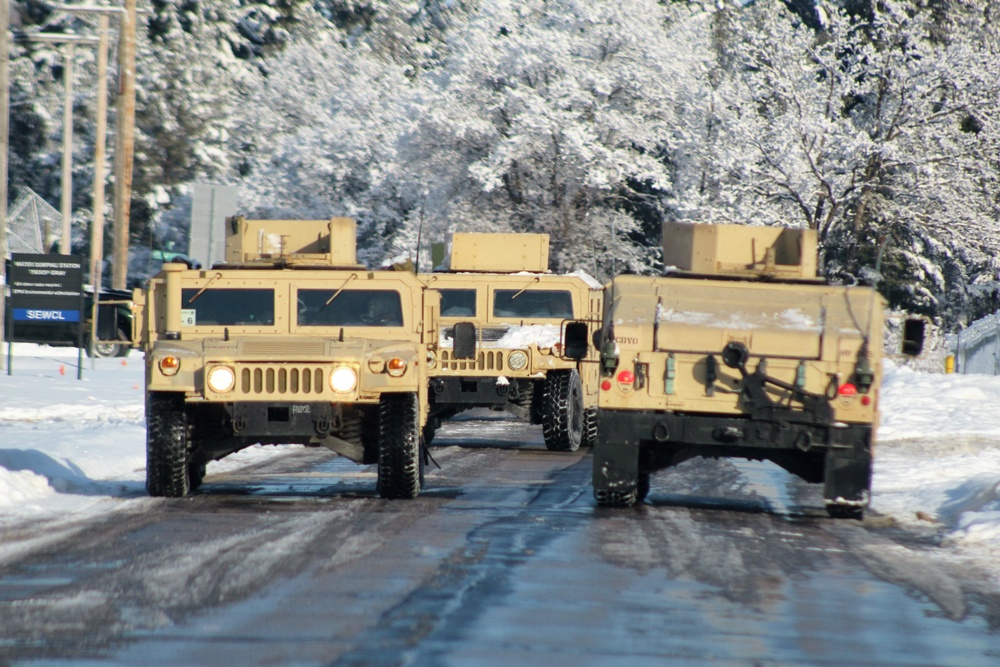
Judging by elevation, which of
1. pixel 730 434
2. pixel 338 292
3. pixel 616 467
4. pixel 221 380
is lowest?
pixel 616 467

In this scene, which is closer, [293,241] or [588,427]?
[293,241]

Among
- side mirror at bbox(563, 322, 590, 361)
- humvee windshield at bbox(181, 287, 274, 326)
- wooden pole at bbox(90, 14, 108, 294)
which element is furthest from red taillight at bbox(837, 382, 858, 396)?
wooden pole at bbox(90, 14, 108, 294)

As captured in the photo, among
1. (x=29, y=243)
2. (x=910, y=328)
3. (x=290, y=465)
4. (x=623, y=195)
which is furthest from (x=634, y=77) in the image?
(x=910, y=328)

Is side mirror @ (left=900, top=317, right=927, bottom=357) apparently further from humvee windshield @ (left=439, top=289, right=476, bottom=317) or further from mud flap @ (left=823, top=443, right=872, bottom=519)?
humvee windshield @ (left=439, top=289, right=476, bottom=317)

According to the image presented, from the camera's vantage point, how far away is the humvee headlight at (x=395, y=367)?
38.9 ft

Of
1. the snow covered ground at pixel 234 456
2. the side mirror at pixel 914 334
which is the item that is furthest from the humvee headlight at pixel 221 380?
the side mirror at pixel 914 334

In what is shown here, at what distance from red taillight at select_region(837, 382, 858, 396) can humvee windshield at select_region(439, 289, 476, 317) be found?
8.03 metres

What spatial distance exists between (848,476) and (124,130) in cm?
2229

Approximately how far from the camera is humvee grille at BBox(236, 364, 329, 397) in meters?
11.7

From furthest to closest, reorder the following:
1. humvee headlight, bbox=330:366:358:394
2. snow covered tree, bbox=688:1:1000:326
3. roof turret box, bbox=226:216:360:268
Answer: snow covered tree, bbox=688:1:1000:326
roof turret box, bbox=226:216:360:268
humvee headlight, bbox=330:366:358:394

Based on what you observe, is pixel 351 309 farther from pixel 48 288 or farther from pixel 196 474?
pixel 48 288

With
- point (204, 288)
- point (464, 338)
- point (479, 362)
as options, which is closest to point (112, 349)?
point (479, 362)

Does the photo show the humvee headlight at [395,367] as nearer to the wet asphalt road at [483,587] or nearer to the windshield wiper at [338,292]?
the wet asphalt road at [483,587]

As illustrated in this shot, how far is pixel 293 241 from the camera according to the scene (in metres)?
14.6
